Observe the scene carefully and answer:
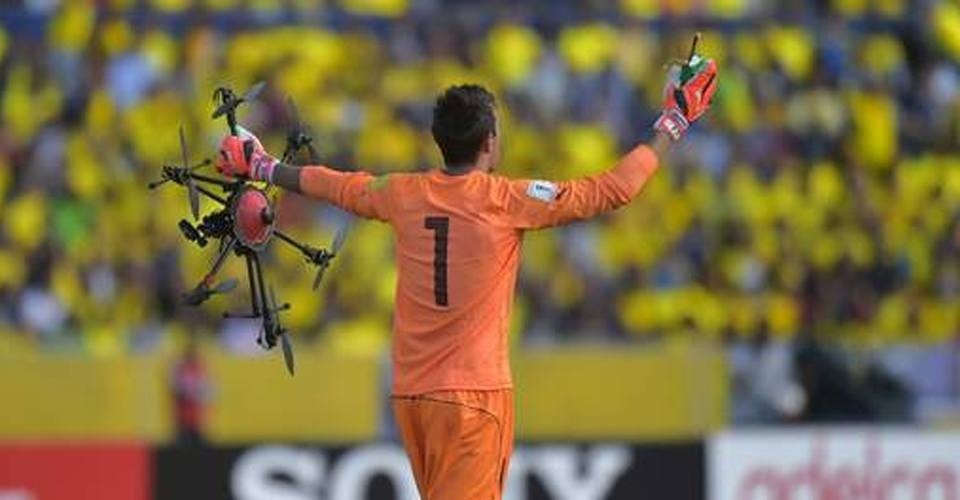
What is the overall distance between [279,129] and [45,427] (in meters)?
4.37

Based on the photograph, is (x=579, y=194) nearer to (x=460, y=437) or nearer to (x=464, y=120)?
(x=464, y=120)

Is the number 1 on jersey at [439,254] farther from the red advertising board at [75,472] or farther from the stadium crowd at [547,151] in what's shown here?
the stadium crowd at [547,151]

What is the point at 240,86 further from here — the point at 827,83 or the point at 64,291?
the point at 827,83

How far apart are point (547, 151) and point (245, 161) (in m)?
12.0

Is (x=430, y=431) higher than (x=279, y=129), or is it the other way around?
(x=279, y=129)

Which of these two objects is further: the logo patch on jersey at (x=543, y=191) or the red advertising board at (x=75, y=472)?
the red advertising board at (x=75, y=472)

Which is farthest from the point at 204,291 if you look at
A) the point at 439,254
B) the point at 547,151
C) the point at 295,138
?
the point at 547,151

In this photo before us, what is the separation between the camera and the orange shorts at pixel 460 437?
7797 mm

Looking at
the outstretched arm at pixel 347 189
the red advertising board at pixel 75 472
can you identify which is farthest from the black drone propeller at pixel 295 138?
the red advertising board at pixel 75 472

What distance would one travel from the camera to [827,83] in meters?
20.8

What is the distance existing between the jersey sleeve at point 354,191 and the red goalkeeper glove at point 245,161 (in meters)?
0.15

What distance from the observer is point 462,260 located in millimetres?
7793

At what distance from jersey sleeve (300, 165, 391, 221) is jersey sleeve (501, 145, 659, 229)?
1.27 ft

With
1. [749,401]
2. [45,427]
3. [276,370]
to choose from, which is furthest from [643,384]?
[45,427]
